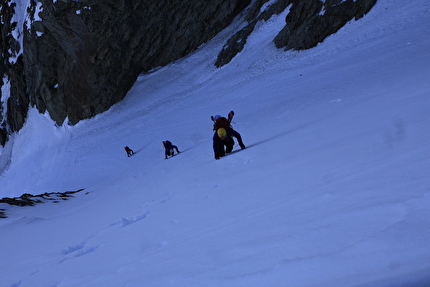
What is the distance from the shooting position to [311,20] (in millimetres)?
21594

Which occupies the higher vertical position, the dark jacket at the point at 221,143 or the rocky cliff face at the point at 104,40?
the rocky cliff face at the point at 104,40

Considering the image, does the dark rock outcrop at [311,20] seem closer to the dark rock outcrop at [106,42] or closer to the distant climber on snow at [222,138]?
the dark rock outcrop at [106,42]

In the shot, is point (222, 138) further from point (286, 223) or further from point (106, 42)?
point (106, 42)

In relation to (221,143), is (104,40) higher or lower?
higher

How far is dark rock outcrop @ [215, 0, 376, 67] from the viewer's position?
67.4 ft

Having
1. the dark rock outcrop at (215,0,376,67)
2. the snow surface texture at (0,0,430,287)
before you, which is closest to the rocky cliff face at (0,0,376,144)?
the dark rock outcrop at (215,0,376,67)

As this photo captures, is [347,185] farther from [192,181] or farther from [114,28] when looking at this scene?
[114,28]

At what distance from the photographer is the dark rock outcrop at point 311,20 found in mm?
20531

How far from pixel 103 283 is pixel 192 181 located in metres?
3.50

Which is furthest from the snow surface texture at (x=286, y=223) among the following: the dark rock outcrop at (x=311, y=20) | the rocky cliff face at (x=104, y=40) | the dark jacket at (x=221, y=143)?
the rocky cliff face at (x=104, y=40)

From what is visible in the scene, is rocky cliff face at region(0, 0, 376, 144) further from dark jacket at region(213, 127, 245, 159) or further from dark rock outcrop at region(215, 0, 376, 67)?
dark jacket at region(213, 127, 245, 159)

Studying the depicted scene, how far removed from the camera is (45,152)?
30.4m

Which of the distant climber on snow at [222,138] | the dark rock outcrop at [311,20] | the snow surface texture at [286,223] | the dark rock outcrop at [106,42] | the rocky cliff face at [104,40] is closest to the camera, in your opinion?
the snow surface texture at [286,223]

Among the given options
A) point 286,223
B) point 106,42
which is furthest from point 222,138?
point 106,42
